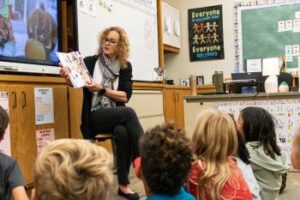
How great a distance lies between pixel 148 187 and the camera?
126 cm

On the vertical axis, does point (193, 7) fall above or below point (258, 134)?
above

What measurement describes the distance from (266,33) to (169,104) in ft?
6.07

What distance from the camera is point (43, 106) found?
2.86 m

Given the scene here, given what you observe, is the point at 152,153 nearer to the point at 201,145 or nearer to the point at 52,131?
the point at 201,145

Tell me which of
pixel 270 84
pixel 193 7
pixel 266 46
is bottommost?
pixel 270 84

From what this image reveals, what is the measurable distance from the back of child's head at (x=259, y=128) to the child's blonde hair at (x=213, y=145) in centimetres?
53

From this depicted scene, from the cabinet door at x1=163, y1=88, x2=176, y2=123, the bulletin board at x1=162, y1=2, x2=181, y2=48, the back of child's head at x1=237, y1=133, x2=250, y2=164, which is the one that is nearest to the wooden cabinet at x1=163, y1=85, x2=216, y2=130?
the cabinet door at x1=163, y1=88, x2=176, y2=123

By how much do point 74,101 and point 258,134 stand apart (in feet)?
5.09

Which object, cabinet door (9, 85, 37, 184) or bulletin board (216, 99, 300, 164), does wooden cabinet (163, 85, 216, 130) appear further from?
cabinet door (9, 85, 37, 184)

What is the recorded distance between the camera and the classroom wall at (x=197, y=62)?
6035 millimetres

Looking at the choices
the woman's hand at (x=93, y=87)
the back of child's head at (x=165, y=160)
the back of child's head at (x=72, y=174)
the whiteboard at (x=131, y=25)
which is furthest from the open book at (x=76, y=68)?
the back of child's head at (x=72, y=174)

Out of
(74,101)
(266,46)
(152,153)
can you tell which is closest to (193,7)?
(266,46)

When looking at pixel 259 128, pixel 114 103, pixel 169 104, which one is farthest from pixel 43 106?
pixel 169 104

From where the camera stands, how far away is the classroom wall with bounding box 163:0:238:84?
19.8 ft
